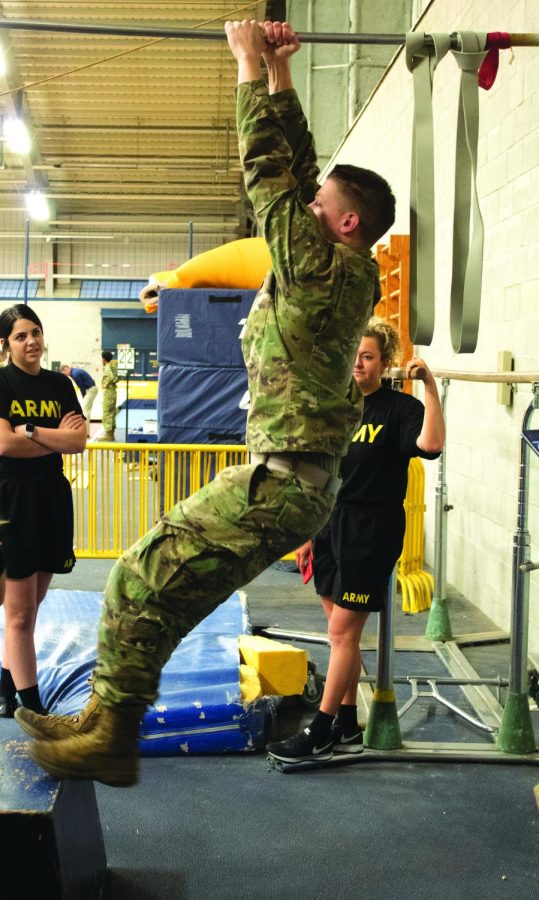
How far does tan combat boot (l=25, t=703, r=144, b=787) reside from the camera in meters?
1.98

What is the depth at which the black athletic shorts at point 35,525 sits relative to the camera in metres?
3.27

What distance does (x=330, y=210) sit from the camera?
207 cm

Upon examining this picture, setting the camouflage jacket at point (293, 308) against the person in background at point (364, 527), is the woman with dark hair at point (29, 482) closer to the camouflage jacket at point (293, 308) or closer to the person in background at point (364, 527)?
the person in background at point (364, 527)

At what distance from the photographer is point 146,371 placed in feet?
82.4

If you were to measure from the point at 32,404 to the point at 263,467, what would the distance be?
1682 mm

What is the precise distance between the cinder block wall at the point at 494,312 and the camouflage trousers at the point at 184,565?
2896 millimetres

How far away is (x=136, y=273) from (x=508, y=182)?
74.9ft

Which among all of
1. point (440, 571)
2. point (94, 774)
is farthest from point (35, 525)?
point (440, 571)

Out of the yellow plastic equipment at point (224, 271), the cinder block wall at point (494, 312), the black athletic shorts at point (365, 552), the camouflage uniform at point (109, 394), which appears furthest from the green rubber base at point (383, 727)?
the camouflage uniform at point (109, 394)

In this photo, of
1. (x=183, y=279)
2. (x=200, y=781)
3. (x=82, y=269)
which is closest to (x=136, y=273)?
(x=82, y=269)

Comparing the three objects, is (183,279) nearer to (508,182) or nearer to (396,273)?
(396,273)

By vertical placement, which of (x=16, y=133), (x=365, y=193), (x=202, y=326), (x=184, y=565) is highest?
(x=16, y=133)

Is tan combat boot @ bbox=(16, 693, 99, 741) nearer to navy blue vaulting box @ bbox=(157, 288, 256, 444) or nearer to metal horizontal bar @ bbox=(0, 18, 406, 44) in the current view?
metal horizontal bar @ bbox=(0, 18, 406, 44)

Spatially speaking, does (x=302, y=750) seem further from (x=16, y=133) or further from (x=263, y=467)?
(x=16, y=133)
